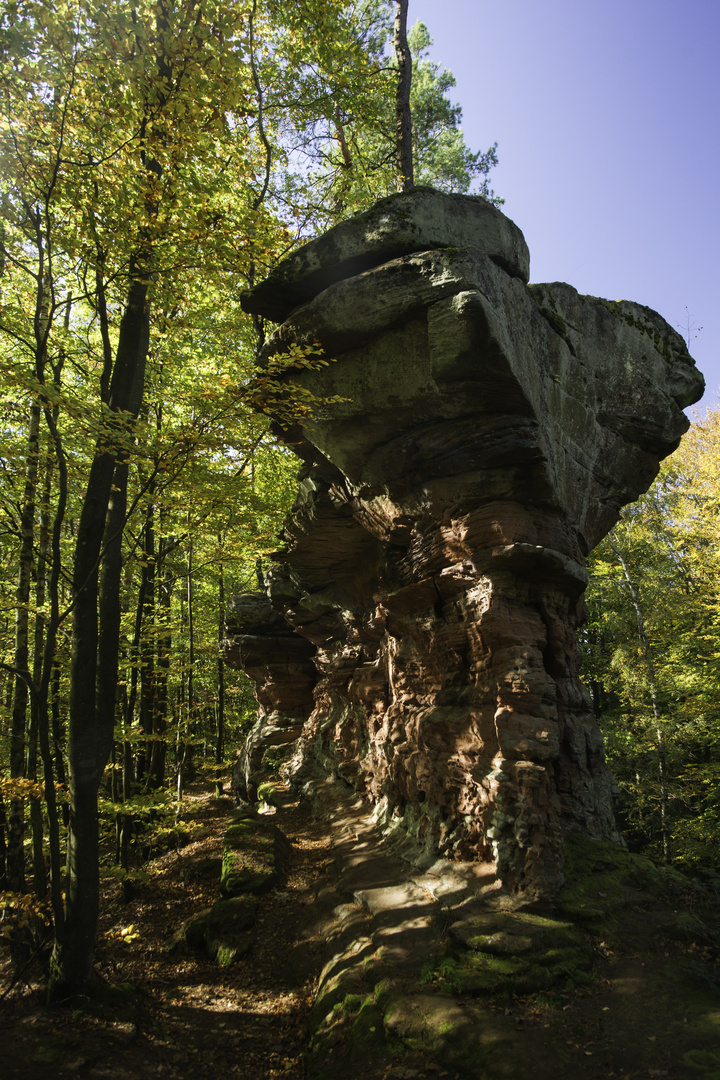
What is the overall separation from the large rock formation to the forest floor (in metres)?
1.39

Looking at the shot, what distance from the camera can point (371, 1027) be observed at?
221 inches

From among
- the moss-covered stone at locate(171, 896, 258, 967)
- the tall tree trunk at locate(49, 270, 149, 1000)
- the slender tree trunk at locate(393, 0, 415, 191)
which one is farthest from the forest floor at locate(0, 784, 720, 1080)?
the slender tree trunk at locate(393, 0, 415, 191)

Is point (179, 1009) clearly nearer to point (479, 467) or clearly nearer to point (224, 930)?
point (224, 930)

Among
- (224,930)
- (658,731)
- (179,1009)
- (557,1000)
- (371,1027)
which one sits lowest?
(179,1009)

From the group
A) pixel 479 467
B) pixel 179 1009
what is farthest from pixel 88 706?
pixel 479 467

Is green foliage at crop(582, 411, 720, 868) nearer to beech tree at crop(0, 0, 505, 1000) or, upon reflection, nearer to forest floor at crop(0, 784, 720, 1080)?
forest floor at crop(0, 784, 720, 1080)

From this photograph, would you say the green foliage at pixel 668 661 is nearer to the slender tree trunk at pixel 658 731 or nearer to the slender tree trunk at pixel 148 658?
the slender tree trunk at pixel 658 731

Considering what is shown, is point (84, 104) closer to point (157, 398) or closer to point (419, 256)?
point (419, 256)

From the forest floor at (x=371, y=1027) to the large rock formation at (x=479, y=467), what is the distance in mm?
1392

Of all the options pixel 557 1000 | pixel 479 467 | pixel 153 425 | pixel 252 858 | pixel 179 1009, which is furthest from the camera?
pixel 153 425

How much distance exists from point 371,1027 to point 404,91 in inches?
660

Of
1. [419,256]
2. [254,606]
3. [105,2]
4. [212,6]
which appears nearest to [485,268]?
[419,256]

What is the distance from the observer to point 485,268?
7895 millimetres

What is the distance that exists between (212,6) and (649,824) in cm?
1968
